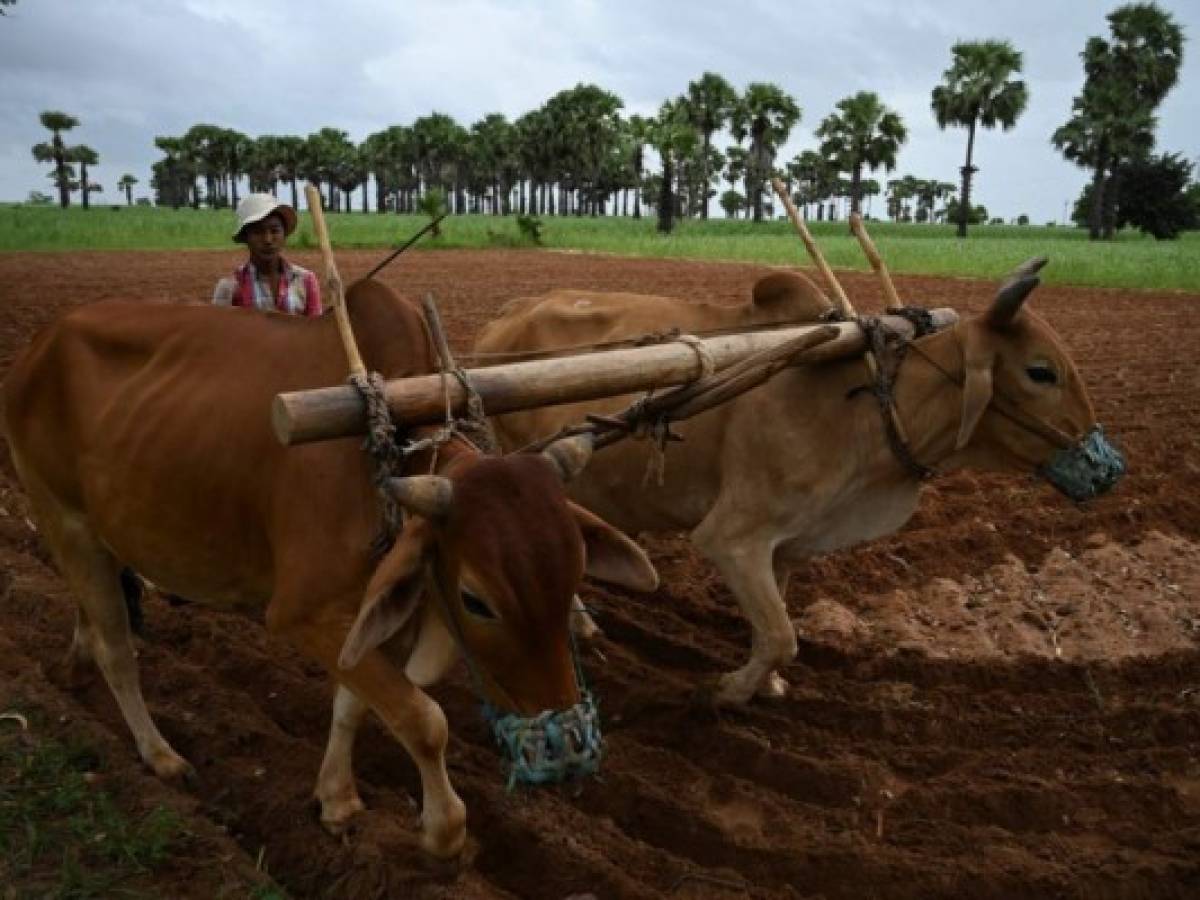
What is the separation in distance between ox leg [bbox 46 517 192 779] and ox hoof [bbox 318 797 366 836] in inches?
28.9

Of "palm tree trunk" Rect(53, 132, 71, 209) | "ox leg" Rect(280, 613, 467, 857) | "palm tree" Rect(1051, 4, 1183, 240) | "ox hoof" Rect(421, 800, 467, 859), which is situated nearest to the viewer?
"ox leg" Rect(280, 613, 467, 857)

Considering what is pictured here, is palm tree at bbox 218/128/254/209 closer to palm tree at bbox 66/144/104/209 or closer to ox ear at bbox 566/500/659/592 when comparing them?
palm tree at bbox 66/144/104/209

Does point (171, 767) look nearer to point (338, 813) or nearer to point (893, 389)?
point (338, 813)

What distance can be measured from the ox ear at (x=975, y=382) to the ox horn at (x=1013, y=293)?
95 mm

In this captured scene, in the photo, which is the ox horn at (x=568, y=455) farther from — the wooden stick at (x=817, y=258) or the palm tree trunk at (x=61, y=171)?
the palm tree trunk at (x=61, y=171)

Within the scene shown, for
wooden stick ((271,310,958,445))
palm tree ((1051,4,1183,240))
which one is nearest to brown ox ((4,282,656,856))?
wooden stick ((271,310,958,445))

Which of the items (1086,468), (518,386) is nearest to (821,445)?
(1086,468)

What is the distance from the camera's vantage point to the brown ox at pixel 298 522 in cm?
260

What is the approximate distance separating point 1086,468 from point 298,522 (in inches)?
127

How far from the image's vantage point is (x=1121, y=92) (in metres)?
58.9

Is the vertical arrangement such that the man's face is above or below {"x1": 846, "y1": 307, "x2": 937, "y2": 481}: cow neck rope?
above

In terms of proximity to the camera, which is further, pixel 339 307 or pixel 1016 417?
pixel 1016 417

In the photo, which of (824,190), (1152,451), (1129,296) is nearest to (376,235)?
(1129,296)

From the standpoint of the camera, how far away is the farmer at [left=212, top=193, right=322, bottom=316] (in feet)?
18.2
